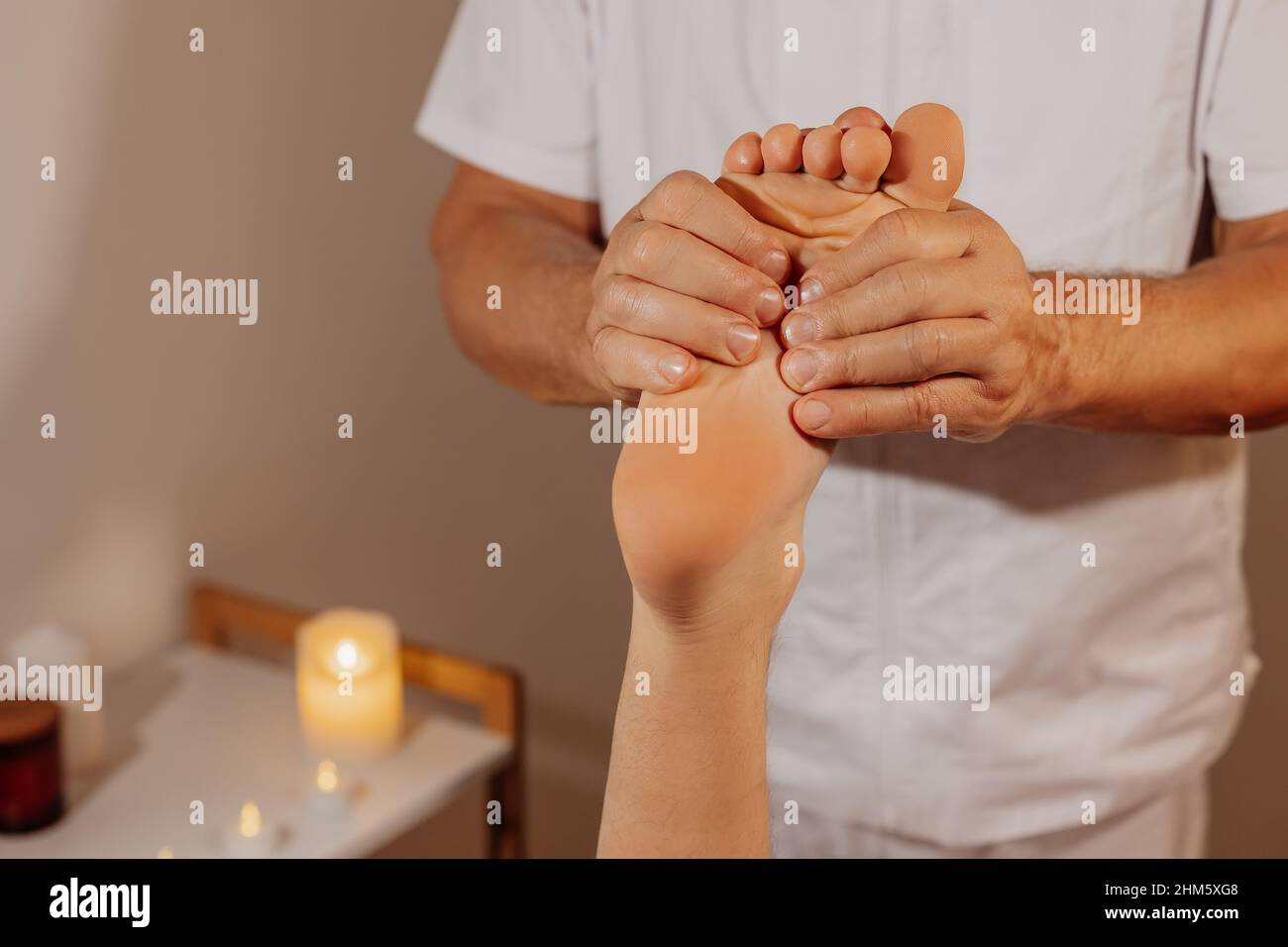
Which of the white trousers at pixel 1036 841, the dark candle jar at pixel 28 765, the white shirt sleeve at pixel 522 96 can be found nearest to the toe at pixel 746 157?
the white shirt sleeve at pixel 522 96

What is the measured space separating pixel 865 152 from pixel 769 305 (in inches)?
2.8

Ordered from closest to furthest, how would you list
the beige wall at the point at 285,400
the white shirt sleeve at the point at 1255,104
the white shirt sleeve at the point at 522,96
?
the white shirt sleeve at the point at 1255,104 < the white shirt sleeve at the point at 522,96 < the beige wall at the point at 285,400

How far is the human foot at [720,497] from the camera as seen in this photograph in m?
0.49

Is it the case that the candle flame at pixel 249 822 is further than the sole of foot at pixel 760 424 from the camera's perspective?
Yes

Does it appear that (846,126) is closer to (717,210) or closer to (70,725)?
(717,210)

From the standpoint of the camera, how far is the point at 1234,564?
0.84 meters

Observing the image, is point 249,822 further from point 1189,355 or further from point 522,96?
point 1189,355

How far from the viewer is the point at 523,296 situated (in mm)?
753

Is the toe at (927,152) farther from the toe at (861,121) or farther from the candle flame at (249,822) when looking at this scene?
the candle flame at (249,822)

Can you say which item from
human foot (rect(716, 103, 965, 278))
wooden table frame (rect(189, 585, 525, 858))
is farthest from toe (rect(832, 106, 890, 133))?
Answer: wooden table frame (rect(189, 585, 525, 858))

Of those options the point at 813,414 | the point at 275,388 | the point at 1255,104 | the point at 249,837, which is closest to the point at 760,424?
the point at 813,414

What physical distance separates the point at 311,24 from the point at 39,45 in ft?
0.76

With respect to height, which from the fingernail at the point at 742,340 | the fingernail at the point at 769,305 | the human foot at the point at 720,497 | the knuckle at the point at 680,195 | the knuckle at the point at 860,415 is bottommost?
the human foot at the point at 720,497
